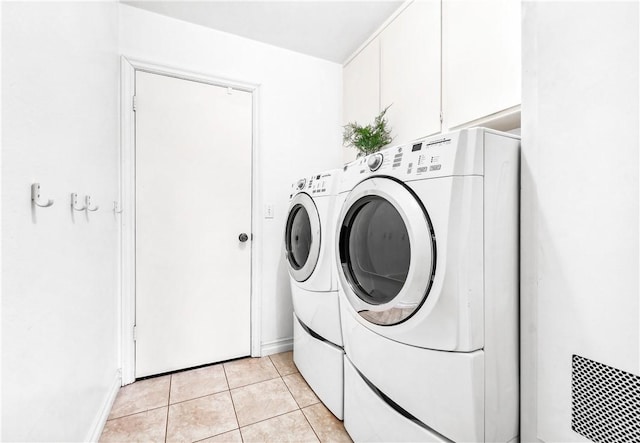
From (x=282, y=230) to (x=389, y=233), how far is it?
1.29m

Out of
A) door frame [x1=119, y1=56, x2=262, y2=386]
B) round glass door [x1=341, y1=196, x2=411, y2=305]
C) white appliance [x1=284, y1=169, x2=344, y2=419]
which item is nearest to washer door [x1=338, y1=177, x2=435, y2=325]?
round glass door [x1=341, y1=196, x2=411, y2=305]

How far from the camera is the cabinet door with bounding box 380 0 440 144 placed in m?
1.60

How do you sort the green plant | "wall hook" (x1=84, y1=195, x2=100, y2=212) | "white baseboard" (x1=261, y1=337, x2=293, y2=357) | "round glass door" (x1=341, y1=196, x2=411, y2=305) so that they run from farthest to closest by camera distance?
1. "white baseboard" (x1=261, y1=337, x2=293, y2=357)
2. the green plant
3. "wall hook" (x1=84, y1=195, x2=100, y2=212)
4. "round glass door" (x1=341, y1=196, x2=411, y2=305)

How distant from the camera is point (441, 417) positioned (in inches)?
36.1

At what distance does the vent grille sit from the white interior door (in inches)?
73.2

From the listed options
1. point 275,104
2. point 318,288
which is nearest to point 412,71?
point 275,104

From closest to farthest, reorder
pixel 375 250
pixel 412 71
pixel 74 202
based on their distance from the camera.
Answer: pixel 74 202 < pixel 375 250 < pixel 412 71

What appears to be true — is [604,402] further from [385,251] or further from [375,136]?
[375,136]

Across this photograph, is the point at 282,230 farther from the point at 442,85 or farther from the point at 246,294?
the point at 442,85

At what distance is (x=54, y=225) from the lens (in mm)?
928

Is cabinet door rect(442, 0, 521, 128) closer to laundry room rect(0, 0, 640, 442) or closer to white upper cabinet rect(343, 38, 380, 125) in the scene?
laundry room rect(0, 0, 640, 442)

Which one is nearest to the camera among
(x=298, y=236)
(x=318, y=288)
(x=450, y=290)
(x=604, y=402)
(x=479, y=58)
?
(x=604, y=402)

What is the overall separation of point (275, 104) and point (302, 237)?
1118 mm

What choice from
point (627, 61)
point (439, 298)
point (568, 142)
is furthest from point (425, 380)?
point (627, 61)
